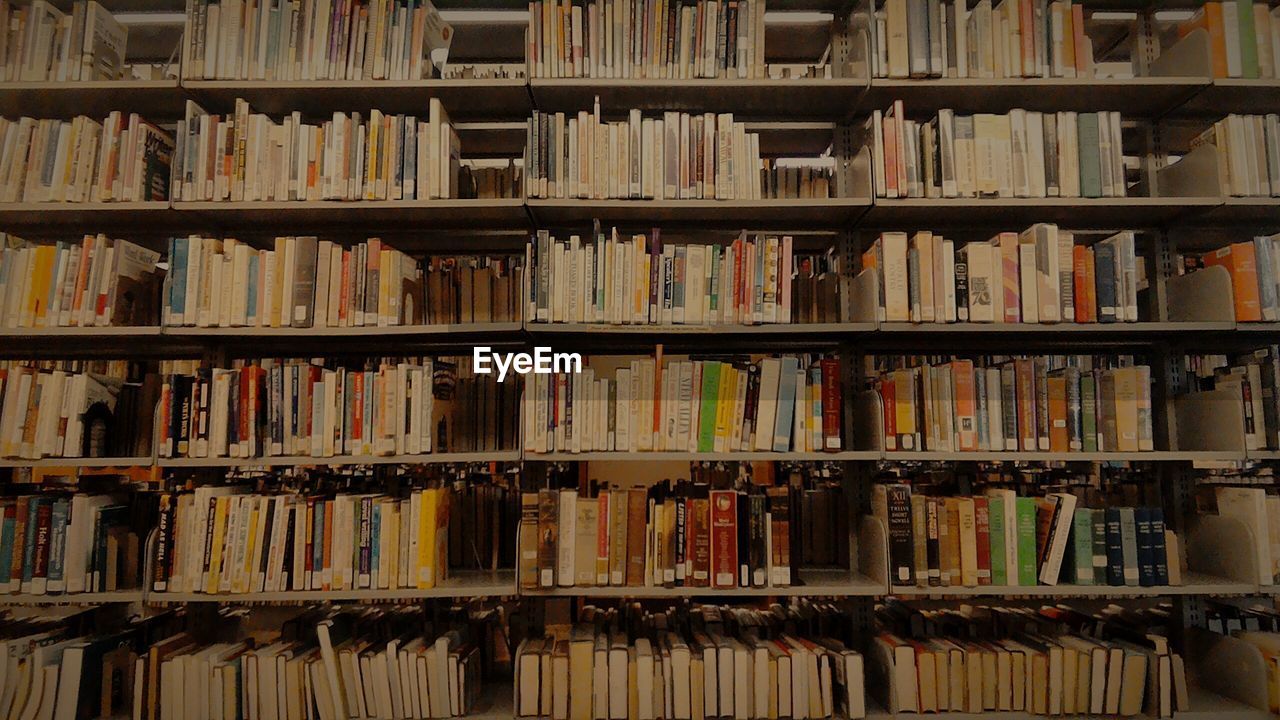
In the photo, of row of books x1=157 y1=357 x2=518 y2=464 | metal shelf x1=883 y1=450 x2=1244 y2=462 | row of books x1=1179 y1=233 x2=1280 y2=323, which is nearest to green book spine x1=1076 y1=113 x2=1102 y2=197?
row of books x1=1179 y1=233 x2=1280 y2=323

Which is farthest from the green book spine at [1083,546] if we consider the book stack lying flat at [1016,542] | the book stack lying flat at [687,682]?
the book stack lying flat at [687,682]

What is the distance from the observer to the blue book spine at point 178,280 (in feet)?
6.97

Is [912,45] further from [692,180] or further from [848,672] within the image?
[848,672]

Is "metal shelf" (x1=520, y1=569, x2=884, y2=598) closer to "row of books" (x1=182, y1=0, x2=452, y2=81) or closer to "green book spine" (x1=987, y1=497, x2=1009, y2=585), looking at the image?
"green book spine" (x1=987, y1=497, x2=1009, y2=585)

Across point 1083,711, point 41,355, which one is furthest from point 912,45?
point 41,355

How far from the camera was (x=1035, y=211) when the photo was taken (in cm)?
225

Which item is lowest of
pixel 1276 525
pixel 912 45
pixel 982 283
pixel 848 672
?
pixel 848 672

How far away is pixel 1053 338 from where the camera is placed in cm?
232

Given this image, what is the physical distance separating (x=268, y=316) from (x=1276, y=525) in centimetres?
319

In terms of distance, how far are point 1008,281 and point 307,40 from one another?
2.36 meters

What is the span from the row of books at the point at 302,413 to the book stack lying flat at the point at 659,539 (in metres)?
0.43

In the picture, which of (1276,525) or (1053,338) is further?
(1053,338)

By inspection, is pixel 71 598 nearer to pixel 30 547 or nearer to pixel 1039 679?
pixel 30 547

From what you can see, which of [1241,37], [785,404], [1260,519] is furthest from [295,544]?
[1241,37]
